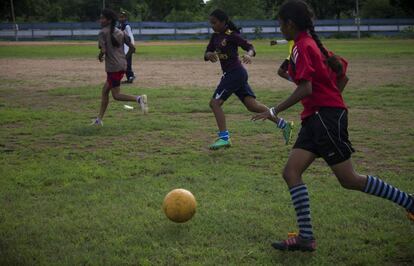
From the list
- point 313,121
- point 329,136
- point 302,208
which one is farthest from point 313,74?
point 302,208

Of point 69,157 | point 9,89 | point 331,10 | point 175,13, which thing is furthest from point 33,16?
point 69,157

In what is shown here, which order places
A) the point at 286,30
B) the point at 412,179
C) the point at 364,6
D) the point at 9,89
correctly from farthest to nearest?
the point at 364,6
the point at 9,89
the point at 412,179
the point at 286,30

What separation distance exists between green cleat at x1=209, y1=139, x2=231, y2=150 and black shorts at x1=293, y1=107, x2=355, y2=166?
3.69 metres

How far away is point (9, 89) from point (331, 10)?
7133cm

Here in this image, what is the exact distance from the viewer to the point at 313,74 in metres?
4.22

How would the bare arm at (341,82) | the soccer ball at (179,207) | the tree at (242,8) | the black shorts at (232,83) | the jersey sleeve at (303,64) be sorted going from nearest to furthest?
1. the jersey sleeve at (303,64)
2. the bare arm at (341,82)
3. the soccer ball at (179,207)
4. the black shorts at (232,83)
5. the tree at (242,8)

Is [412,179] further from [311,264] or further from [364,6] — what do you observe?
[364,6]

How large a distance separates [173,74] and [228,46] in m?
11.3

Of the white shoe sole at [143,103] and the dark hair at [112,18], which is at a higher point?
the dark hair at [112,18]

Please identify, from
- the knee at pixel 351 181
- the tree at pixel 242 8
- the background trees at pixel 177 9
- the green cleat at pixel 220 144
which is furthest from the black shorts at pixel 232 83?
the tree at pixel 242 8

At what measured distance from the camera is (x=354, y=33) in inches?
2448

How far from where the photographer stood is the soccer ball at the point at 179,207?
473 cm

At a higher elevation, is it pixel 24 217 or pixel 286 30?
pixel 286 30

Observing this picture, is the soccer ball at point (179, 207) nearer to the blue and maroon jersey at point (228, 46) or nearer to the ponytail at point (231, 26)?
the blue and maroon jersey at point (228, 46)
